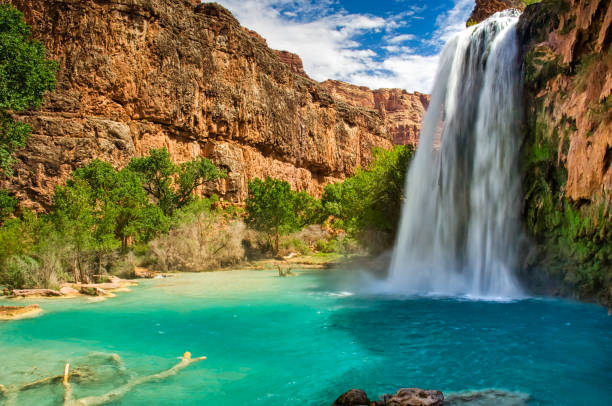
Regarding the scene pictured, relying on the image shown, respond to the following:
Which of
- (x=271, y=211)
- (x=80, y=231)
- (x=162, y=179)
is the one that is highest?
(x=162, y=179)

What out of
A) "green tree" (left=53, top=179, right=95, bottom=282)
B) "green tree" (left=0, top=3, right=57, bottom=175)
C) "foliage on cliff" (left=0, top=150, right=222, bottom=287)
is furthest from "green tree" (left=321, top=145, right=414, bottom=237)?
"green tree" (left=0, top=3, right=57, bottom=175)

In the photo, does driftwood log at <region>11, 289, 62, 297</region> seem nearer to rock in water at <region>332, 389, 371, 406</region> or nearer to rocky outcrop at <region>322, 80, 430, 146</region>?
rock in water at <region>332, 389, 371, 406</region>

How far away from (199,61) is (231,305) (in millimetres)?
31335

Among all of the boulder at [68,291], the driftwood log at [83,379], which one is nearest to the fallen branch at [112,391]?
the driftwood log at [83,379]

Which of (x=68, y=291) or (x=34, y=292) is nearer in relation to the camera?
(x=34, y=292)

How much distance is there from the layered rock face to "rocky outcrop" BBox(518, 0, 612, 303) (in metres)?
27.3

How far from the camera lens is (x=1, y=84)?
12.7 m

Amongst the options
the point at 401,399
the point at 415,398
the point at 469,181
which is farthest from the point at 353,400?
the point at 469,181

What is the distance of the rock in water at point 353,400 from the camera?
14.7 feet

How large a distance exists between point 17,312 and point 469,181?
15.1 metres

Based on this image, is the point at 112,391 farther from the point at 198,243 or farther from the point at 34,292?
the point at 198,243

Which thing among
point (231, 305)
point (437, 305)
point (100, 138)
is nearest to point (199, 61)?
point (100, 138)

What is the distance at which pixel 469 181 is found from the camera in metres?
15.1

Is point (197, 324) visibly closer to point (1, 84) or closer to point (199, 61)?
point (1, 84)
